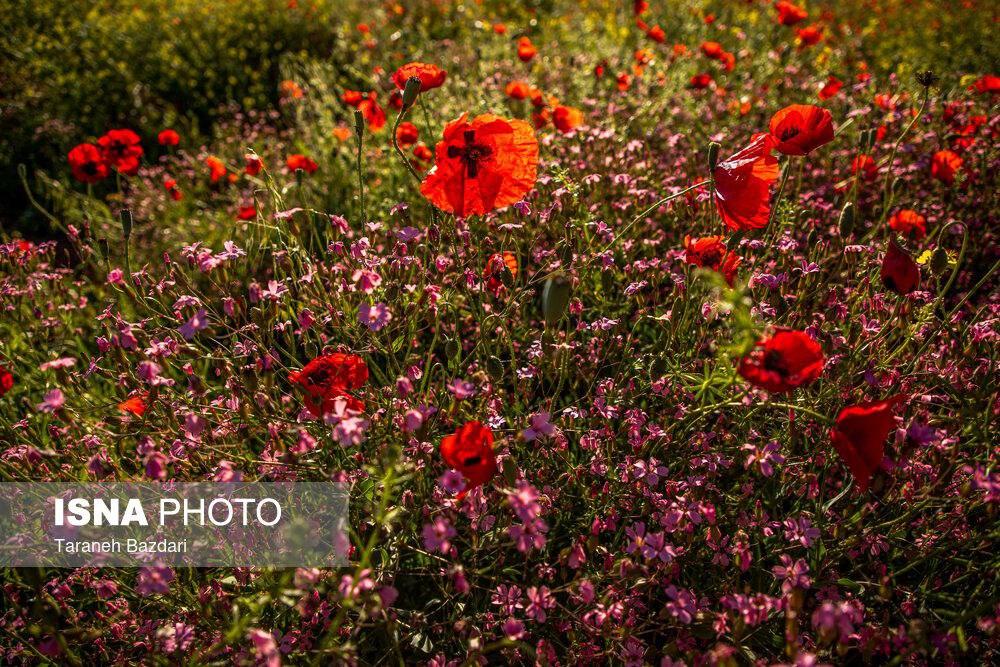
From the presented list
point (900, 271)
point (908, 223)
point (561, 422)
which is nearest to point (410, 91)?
point (561, 422)

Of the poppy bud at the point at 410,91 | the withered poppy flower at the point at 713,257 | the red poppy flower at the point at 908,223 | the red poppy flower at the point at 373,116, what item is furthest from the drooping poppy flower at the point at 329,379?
the red poppy flower at the point at 908,223

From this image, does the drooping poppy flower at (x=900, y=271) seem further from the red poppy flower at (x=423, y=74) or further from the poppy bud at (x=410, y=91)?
the red poppy flower at (x=423, y=74)

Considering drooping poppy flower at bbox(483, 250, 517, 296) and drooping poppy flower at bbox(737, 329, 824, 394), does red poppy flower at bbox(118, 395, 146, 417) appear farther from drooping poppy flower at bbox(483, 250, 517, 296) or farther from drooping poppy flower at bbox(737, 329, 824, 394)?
drooping poppy flower at bbox(737, 329, 824, 394)

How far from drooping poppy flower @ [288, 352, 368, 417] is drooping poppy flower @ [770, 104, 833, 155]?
1.31 meters

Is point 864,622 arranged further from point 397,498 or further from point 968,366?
point 397,498

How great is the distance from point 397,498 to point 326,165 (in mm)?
2863

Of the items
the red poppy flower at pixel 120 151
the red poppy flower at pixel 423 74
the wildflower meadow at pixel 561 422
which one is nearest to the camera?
the wildflower meadow at pixel 561 422

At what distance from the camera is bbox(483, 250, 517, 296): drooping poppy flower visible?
191 cm

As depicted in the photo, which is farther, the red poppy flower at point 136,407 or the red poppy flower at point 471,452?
the red poppy flower at point 136,407

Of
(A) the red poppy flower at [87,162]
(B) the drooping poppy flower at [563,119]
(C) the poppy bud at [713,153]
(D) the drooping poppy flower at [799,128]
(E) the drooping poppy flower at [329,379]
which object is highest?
(A) the red poppy flower at [87,162]

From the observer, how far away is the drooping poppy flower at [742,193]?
164 centimetres

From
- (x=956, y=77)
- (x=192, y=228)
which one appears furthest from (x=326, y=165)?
(x=956, y=77)

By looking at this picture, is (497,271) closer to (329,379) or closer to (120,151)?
(329,379)

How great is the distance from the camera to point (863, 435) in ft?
4.09
